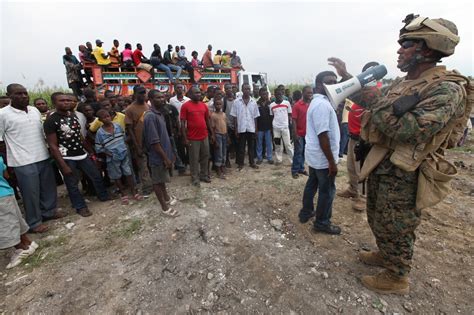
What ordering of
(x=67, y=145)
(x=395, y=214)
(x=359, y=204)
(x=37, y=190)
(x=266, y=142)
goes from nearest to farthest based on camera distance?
1. (x=395, y=214)
2. (x=37, y=190)
3. (x=67, y=145)
4. (x=359, y=204)
5. (x=266, y=142)

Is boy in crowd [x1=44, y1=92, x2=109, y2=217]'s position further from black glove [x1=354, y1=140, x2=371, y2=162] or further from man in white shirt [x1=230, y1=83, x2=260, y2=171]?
black glove [x1=354, y1=140, x2=371, y2=162]

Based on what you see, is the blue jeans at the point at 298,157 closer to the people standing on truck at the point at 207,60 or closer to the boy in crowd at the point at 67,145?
the boy in crowd at the point at 67,145

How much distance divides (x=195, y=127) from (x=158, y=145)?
3.55 feet

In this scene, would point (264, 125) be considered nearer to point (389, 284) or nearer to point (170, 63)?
point (389, 284)

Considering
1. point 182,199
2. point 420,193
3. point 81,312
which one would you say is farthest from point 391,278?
point 182,199

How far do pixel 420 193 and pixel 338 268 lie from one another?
1066 millimetres

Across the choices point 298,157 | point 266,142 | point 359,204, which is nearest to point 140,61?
point 266,142

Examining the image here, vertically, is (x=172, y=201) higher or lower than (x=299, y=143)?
lower

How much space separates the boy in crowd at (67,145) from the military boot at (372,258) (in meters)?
3.64

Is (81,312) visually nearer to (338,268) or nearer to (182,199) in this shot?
(182,199)

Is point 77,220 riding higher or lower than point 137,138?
lower

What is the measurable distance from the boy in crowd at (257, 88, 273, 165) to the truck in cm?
246

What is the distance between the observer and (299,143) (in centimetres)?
472

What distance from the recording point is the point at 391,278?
200cm
